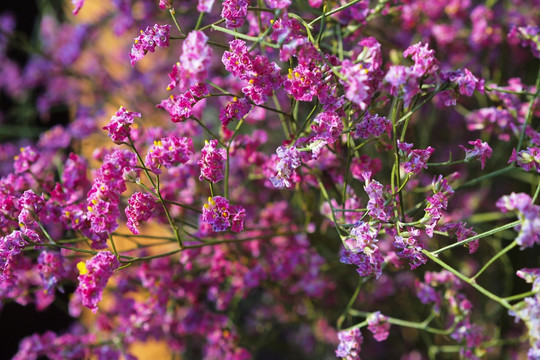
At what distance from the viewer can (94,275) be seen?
0.78 metres

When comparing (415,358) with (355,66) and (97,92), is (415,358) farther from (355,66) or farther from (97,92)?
(97,92)

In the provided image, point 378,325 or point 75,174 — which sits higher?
point 75,174

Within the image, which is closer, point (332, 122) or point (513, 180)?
point (332, 122)

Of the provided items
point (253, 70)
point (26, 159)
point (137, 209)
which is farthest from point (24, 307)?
point (253, 70)

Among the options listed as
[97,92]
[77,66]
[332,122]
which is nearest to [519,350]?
[332,122]

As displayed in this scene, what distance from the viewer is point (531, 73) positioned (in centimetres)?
148

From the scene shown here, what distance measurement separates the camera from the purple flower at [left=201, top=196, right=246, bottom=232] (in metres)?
0.81

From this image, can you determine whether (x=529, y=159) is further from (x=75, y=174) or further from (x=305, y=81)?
(x=75, y=174)

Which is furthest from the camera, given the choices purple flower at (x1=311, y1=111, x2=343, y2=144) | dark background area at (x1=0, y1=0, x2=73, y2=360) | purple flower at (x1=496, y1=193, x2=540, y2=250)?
dark background area at (x1=0, y1=0, x2=73, y2=360)

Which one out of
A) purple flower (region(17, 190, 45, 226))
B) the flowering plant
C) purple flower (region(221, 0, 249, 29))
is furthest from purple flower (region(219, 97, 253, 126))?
purple flower (region(17, 190, 45, 226))

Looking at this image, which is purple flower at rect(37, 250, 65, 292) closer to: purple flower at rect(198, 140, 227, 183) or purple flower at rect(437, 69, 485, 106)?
purple flower at rect(198, 140, 227, 183)

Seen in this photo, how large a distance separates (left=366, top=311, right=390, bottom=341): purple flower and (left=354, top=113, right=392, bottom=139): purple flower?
338mm

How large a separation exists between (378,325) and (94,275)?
1.65ft

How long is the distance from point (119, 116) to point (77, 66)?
56.9 inches
